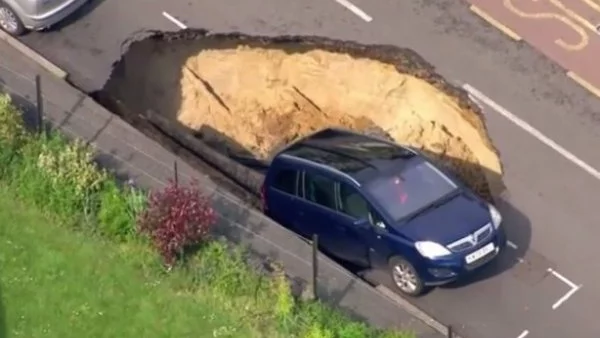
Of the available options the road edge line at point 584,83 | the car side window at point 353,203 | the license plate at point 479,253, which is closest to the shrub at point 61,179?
the car side window at point 353,203

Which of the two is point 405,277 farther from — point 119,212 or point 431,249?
point 119,212

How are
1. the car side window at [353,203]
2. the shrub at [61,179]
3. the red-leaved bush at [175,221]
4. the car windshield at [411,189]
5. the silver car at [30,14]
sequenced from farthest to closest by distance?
the silver car at [30,14]
the car side window at [353,203]
the car windshield at [411,189]
the shrub at [61,179]
the red-leaved bush at [175,221]

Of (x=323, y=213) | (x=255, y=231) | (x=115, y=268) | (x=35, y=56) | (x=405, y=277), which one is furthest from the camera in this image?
(x=35, y=56)

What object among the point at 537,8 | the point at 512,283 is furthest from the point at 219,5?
the point at 512,283

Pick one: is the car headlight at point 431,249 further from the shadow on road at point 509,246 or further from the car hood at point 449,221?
the shadow on road at point 509,246

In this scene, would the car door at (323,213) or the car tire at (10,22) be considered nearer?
→ the car door at (323,213)

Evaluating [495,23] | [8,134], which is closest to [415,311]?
[8,134]

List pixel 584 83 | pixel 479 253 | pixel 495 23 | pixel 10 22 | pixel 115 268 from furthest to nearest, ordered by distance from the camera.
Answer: pixel 495 23, pixel 584 83, pixel 10 22, pixel 479 253, pixel 115 268
